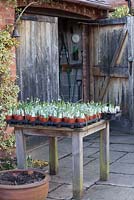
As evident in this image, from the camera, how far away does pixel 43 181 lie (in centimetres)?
424

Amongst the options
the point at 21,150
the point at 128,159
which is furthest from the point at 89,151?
the point at 21,150

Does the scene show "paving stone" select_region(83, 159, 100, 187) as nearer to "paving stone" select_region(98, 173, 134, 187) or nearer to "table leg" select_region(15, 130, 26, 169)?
"paving stone" select_region(98, 173, 134, 187)

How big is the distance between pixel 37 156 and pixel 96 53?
124 inches

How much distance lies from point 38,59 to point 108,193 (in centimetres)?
310

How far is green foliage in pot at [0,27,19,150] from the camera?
19.0 feet

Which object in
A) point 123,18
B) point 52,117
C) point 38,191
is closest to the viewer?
point 38,191

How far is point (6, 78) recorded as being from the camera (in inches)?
235

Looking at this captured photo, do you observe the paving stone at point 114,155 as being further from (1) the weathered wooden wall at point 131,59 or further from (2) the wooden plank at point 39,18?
(2) the wooden plank at point 39,18

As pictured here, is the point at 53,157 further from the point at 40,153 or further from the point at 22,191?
the point at 22,191

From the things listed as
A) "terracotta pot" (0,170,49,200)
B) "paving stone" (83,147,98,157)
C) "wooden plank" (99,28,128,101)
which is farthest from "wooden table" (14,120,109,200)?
"wooden plank" (99,28,128,101)

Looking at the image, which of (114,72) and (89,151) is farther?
(114,72)

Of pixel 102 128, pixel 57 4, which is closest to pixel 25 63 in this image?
pixel 57 4

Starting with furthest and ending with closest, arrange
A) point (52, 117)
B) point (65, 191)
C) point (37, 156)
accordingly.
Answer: point (37, 156) → point (65, 191) → point (52, 117)

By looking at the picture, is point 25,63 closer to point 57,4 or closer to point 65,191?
point 57,4
